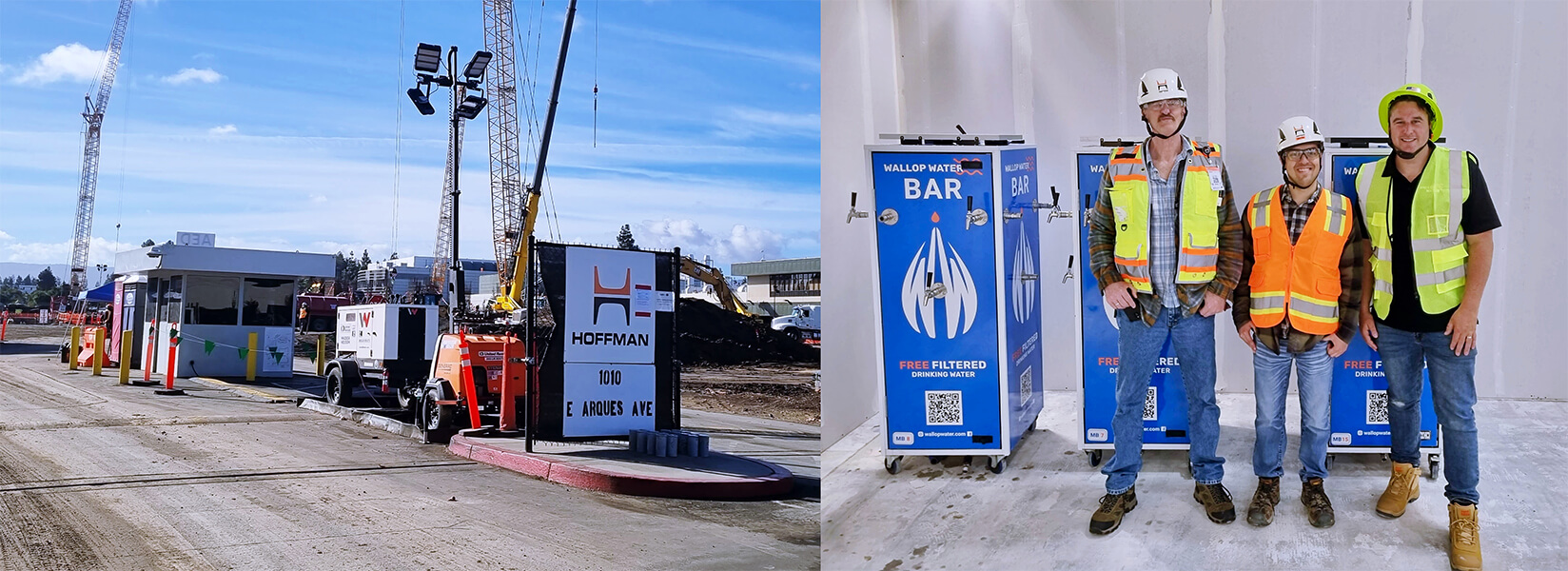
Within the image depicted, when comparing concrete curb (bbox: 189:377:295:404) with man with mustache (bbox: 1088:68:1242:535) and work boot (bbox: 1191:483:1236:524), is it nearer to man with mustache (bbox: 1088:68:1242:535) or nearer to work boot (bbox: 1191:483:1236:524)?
man with mustache (bbox: 1088:68:1242:535)

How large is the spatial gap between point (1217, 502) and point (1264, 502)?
0.15 m

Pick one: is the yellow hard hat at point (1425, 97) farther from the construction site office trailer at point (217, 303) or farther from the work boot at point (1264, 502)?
the construction site office trailer at point (217, 303)

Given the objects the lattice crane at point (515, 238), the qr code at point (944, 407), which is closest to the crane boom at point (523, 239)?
the lattice crane at point (515, 238)

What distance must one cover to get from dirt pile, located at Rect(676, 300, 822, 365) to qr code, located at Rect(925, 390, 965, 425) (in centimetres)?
786

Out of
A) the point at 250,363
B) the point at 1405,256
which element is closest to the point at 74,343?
the point at 1405,256

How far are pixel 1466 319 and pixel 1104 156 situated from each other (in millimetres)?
1464

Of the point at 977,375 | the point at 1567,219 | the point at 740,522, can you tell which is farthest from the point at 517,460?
the point at 1567,219

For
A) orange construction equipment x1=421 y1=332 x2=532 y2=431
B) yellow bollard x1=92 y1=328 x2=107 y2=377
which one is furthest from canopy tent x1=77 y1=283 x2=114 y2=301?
orange construction equipment x1=421 y1=332 x2=532 y2=431

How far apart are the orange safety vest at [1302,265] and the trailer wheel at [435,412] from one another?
4.94 metres

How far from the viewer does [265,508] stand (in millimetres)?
3146

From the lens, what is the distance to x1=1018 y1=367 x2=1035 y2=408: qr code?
4.15 m

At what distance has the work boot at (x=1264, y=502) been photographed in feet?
9.77

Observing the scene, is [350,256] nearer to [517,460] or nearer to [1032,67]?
[517,460]

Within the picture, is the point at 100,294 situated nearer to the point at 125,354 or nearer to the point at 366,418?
the point at 125,354
